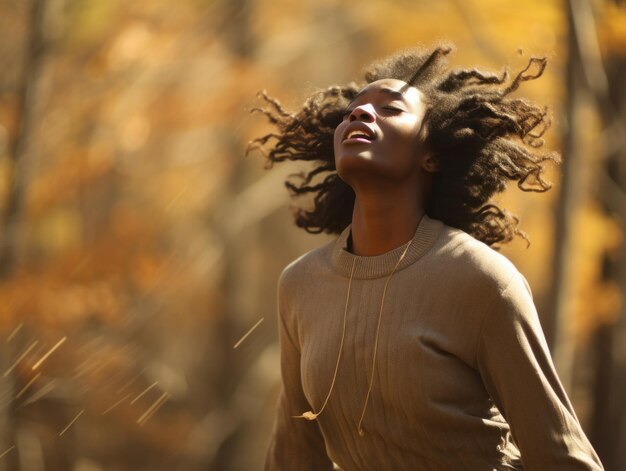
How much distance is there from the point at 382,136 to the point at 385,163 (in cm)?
7

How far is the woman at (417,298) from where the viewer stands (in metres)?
2.29

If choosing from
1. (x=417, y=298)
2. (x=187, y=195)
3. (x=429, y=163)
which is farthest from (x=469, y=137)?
(x=187, y=195)

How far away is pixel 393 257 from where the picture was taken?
2.50 meters

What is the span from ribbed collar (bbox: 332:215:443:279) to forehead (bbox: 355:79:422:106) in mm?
324

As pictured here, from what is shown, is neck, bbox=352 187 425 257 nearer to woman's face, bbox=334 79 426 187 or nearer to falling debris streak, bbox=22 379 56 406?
woman's face, bbox=334 79 426 187

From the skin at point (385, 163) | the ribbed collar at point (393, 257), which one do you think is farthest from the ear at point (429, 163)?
the ribbed collar at point (393, 257)

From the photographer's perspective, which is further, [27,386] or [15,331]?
[27,386]

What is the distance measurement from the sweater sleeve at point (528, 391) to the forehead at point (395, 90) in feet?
1.97

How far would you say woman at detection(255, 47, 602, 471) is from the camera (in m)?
2.29

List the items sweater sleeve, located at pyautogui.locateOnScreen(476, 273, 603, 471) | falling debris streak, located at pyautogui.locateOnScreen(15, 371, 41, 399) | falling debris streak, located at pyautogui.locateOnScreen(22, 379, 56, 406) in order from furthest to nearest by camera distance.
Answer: falling debris streak, located at pyautogui.locateOnScreen(22, 379, 56, 406)
falling debris streak, located at pyautogui.locateOnScreen(15, 371, 41, 399)
sweater sleeve, located at pyautogui.locateOnScreen(476, 273, 603, 471)

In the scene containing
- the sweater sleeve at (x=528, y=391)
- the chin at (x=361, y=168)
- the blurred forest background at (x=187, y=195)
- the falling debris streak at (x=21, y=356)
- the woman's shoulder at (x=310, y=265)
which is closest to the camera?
the sweater sleeve at (x=528, y=391)

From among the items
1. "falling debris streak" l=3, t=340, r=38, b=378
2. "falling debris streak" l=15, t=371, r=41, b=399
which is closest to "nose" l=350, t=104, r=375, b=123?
"falling debris streak" l=3, t=340, r=38, b=378

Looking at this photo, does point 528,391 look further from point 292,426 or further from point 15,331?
point 15,331

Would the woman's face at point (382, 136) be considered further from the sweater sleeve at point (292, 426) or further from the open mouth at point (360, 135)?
the sweater sleeve at point (292, 426)
